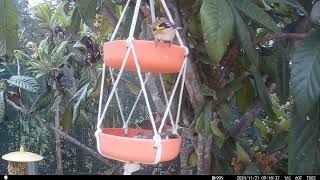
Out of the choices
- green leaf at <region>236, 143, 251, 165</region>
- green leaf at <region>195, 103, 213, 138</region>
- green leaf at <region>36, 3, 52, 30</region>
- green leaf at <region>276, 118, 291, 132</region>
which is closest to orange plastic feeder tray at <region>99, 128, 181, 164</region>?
green leaf at <region>195, 103, 213, 138</region>

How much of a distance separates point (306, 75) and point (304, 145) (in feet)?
0.49

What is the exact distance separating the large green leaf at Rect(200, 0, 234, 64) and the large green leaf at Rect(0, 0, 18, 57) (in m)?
0.44

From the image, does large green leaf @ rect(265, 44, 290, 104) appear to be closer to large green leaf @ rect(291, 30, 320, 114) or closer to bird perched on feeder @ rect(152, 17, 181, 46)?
large green leaf @ rect(291, 30, 320, 114)

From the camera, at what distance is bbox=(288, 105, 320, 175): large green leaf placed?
0.77 metres

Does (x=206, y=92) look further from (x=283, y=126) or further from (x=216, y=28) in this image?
(x=283, y=126)

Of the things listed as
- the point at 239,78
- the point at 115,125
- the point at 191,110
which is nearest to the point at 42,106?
the point at 115,125

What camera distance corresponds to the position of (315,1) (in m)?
0.94

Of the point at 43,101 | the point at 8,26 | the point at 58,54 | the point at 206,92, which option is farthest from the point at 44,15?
the point at 206,92

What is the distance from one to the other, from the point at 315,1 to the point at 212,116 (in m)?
0.37

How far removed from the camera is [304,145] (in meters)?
0.78

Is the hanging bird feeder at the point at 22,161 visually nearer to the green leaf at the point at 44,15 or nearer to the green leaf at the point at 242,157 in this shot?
the green leaf at the point at 242,157

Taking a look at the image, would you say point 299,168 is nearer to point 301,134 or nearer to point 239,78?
point 301,134

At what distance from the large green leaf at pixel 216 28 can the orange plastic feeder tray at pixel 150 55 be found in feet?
0.21

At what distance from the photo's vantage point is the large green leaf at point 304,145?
771 millimetres
